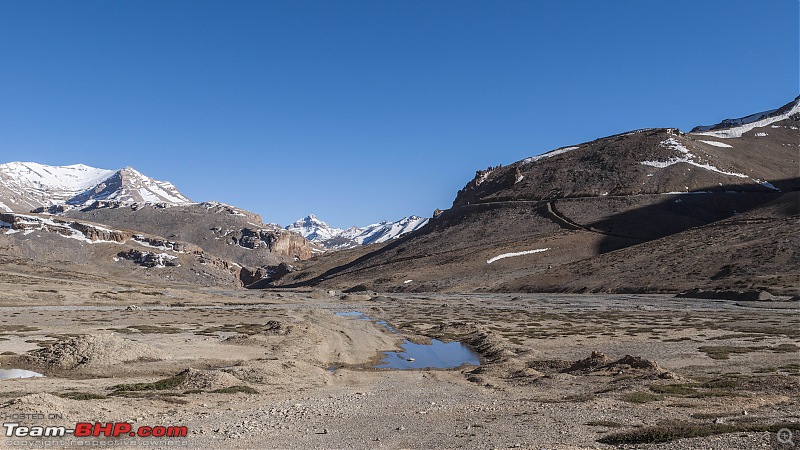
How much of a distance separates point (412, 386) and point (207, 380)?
9535mm

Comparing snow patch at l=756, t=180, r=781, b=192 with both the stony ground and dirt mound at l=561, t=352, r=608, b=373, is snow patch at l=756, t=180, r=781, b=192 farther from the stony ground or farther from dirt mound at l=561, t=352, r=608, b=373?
dirt mound at l=561, t=352, r=608, b=373

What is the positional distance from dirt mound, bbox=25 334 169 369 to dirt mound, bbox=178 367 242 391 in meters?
7.69

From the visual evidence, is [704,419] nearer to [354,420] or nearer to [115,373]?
[354,420]

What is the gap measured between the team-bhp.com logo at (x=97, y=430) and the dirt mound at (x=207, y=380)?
6013 mm

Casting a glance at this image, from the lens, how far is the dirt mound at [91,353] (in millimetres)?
29203

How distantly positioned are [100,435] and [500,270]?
13611 centimetres

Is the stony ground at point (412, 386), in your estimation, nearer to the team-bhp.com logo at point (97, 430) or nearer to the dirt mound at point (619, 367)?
the dirt mound at point (619, 367)

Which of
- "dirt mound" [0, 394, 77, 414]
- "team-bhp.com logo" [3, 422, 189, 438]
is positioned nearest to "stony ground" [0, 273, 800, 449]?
"dirt mound" [0, 394, 77, 414]

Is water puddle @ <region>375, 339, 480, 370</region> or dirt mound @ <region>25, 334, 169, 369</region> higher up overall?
dirt mound @ <region>25, 334, 169, 369</region>

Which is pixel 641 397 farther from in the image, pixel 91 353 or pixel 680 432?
pixel 91 353

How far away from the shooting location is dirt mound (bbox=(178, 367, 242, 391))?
77.9ft

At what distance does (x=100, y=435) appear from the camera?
16.4m

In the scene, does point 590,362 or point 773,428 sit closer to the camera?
point 773,428

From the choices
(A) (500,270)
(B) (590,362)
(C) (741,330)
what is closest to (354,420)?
(B) (590,362)
